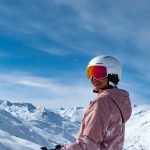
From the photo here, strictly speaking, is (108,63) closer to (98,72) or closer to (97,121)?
(98,72)

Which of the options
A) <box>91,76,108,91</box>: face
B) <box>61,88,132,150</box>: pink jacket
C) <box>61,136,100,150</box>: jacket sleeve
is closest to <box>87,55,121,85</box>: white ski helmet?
<box>91,76,108,91</box>: face

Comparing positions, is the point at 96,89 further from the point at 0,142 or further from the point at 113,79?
the point at 0,142

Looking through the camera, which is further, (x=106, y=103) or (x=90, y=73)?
(x=90, y=73)

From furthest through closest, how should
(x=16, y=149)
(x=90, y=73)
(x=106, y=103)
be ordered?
(x=16, y=149) < (x=90, y=73) < (x=106, y=103)

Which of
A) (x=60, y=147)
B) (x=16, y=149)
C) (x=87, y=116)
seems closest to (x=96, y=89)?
(x=87, y=116)

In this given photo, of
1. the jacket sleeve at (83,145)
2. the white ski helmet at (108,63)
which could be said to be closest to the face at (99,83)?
the white ski helmet at (108,63)

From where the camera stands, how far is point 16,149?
189 meters

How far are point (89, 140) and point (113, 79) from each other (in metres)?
1.18

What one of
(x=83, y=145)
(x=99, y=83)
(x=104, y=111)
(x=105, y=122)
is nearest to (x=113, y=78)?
(x=99, y=83)

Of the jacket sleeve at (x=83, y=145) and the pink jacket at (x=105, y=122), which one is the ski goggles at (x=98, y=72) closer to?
the pink jacket at (x=105, y=122)

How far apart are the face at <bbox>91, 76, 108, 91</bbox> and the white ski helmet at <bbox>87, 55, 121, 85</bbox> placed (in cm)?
15

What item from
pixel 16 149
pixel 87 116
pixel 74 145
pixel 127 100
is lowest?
pixel 74 145

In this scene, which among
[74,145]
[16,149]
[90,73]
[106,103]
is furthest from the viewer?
[16,149]

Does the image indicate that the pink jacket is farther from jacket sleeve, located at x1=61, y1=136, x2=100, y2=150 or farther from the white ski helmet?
the white ski helmet
